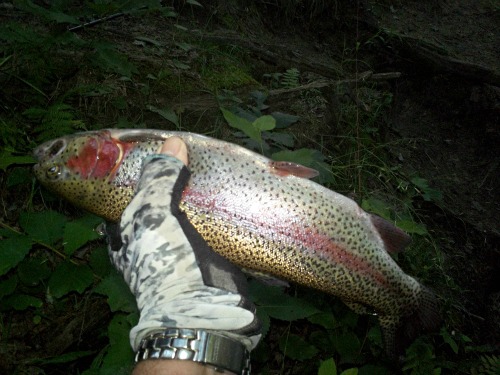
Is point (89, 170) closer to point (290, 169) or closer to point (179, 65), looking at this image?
point (290, 169)

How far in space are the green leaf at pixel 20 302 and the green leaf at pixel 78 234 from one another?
504 millimetres

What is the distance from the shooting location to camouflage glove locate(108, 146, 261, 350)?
1616mm

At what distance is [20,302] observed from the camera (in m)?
2.47

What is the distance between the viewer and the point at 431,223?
4.59 meters

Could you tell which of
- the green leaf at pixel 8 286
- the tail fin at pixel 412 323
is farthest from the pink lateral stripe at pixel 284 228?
the green leaf at pixel 8 286

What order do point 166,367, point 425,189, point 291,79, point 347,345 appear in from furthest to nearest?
1. point 425,189
2. point 291,79
3. point 347,345
4. point 166,367

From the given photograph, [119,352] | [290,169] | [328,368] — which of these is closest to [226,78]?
[290,169]

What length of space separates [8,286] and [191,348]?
5.17 feet

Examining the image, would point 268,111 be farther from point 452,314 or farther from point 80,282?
point 452,314

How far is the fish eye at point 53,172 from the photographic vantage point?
2166 millimetres

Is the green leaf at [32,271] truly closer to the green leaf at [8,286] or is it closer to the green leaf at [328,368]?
the green leaf at [8,286]

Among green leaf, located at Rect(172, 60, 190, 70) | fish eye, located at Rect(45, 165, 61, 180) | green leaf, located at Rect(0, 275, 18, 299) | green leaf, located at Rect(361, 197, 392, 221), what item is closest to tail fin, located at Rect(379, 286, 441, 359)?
green leaf, located at Rect(361, 197, 392, 221)

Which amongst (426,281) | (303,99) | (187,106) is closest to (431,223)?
(426,281)

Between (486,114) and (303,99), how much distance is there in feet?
11.8
